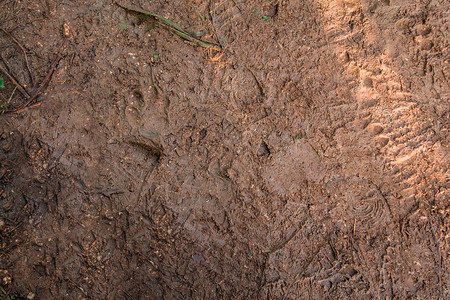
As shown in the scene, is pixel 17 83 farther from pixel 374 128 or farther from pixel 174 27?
pixel 374 128

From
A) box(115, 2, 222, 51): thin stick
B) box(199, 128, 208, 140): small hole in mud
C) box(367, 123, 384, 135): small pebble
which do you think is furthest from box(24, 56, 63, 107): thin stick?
box(367, 123, 384, 135): small pebble

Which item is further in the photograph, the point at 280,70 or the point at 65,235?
the point at 280,70

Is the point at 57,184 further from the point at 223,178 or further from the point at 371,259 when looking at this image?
the point at 371,259

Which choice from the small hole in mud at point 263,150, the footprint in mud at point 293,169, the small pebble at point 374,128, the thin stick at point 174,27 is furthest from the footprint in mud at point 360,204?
the thin stick at point 174,27

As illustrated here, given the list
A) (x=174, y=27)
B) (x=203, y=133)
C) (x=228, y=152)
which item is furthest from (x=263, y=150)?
(x=174, y=27)

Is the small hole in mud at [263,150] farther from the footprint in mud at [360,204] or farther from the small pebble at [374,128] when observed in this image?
the small pebble at [374,128]

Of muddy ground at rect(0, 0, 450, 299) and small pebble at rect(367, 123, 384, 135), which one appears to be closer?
muddy ground at rect(0, 0, 450, 299)

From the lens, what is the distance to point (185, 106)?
2.64 meters

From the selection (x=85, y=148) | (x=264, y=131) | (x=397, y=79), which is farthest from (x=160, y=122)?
(x=397, y=79)

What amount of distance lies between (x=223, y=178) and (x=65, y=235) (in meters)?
1.12

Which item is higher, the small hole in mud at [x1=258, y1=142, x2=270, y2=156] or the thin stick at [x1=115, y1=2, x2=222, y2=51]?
the thin stick at [x1=115, y1=2, x2=222, y2=51]

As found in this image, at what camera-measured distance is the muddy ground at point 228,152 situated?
A: 253 cm

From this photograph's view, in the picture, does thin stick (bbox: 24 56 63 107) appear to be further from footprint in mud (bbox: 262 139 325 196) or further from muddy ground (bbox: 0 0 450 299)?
footprint in mud (bbox: 262 139 325 196)

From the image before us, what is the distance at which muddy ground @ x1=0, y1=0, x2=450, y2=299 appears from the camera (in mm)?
2527
